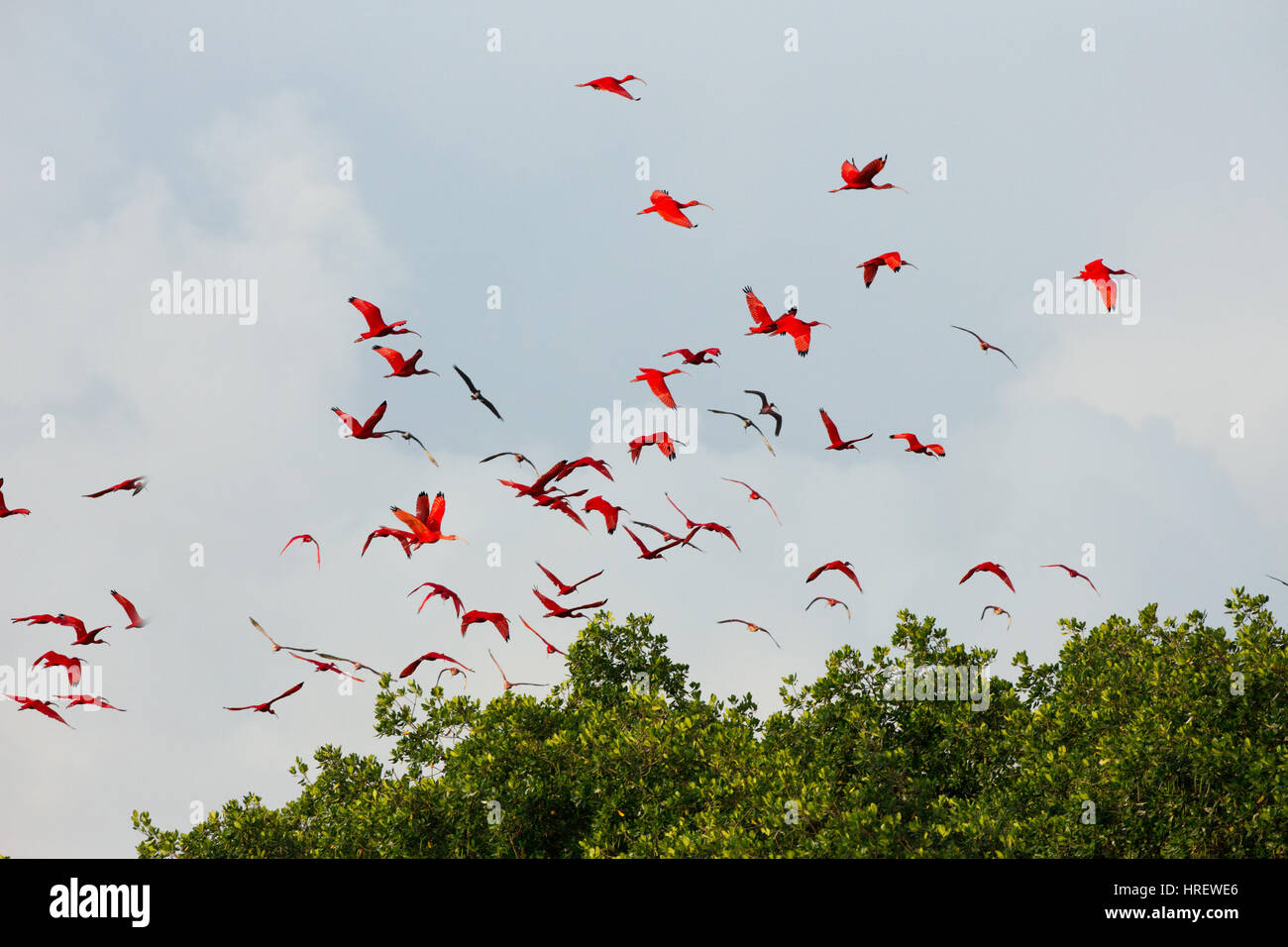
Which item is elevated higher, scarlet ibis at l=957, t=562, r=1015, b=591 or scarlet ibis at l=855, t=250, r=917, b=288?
scarlet ibis at l=855, t=250, r=917, b=288

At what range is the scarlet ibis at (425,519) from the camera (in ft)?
50.0

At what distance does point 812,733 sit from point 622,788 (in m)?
3.31

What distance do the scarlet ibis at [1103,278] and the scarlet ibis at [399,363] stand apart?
366 inches

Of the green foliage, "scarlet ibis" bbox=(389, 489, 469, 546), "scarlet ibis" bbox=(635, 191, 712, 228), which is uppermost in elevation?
"scarlet ibis" bbox=(635, 191, 712, 228)

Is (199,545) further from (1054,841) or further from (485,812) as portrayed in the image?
(1054,841)

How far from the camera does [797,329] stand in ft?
52.3

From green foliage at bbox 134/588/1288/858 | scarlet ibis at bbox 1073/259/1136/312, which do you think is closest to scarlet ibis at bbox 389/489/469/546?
green foliage at bbox 134/588/1288/858

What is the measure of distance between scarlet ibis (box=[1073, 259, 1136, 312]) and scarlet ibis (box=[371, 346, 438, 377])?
929cm

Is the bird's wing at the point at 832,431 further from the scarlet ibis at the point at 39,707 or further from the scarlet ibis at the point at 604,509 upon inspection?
the scarlet ibis at the point at 39,707

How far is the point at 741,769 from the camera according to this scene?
1783 cm

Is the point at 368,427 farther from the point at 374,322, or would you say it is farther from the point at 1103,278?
the point at 1103,278

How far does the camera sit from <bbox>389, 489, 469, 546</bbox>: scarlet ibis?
50.0 feet

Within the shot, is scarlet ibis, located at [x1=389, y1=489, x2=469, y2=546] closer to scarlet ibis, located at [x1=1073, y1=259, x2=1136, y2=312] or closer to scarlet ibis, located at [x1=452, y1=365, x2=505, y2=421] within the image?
scarlet ibis, located at [x1=452, y1=365, x2=505, y2=421]
